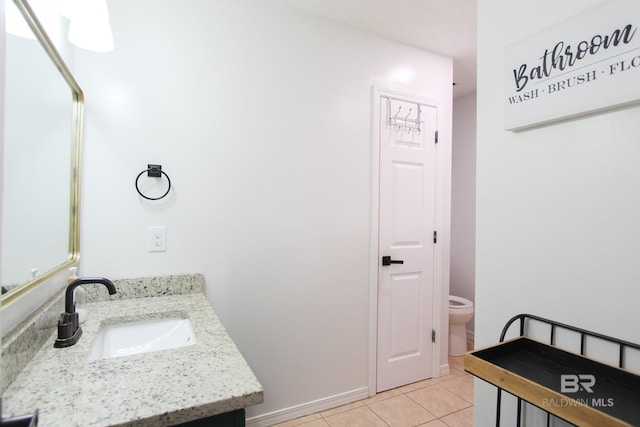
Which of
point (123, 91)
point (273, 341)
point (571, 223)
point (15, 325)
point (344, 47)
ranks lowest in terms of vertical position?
point (273, 341)

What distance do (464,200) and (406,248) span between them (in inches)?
58.8

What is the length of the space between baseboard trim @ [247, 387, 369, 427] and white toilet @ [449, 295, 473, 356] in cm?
109

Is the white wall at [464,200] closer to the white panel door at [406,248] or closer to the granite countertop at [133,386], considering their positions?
the white panel door at [406,248]

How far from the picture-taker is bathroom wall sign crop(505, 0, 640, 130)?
870mm

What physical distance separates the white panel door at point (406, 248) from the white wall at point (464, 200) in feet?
3.66

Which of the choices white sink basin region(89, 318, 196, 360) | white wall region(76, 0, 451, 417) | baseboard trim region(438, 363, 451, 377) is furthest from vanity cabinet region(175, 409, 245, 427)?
baseboard trim region(438, 363, 451, 377)

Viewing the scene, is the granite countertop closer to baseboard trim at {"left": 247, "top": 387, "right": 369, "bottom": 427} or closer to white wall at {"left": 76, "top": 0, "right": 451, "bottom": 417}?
white wall at {"left": 76, "top": 0, "right": 451, "bottom": 417}

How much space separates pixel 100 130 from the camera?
5.19 feet

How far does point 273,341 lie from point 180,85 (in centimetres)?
157

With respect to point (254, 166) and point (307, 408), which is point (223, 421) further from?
point (307, 408)

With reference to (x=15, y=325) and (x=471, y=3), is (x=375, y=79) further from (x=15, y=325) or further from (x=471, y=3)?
(x=15, y=325)

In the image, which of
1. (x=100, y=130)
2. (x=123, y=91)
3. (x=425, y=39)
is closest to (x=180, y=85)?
(x=123, y=91)

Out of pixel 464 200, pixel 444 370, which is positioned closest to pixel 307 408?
pixel 444 370

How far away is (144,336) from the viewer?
136cm
